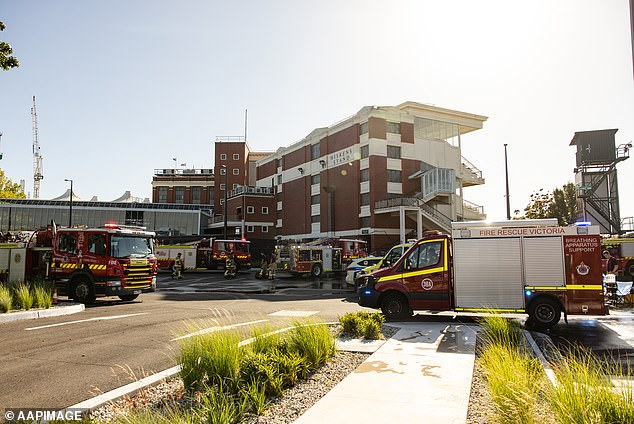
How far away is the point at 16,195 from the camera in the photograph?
193 ft

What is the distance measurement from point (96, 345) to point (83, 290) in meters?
8.31

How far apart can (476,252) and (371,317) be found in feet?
13.0

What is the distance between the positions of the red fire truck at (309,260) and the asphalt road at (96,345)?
15.5 meters

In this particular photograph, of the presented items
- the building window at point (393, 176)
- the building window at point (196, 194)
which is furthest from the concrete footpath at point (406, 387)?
the building window at point (196, 194)

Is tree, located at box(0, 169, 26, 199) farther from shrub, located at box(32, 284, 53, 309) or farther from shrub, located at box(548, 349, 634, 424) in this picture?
shrub, located at box(548, 349, 634, 424)

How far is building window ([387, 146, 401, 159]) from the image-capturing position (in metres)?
43.8

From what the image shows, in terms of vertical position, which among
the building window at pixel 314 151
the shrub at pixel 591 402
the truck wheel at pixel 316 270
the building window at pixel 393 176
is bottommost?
the truck wheel at pixel 316 270

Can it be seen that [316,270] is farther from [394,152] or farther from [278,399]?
[278,399]

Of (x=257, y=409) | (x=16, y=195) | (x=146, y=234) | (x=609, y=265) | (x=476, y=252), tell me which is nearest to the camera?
(x=257, y=409)

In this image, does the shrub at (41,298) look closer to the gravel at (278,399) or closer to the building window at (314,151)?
the gravel at (278,399)

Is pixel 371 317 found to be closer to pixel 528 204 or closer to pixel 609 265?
pixel 609 265

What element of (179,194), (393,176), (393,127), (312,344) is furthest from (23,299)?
(179,194)

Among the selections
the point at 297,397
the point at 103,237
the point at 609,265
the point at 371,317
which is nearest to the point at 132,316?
the point at 103,237

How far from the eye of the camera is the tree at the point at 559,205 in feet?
178
